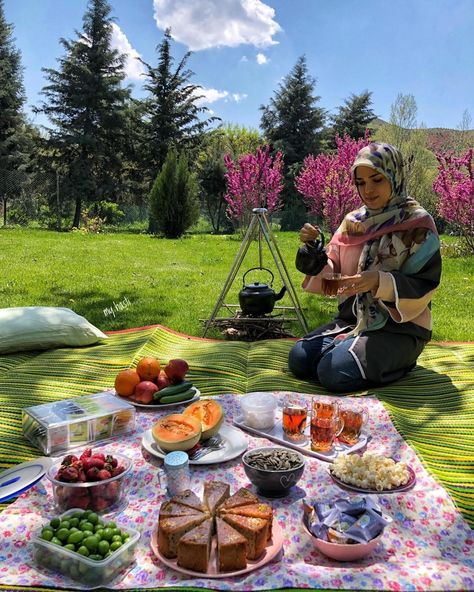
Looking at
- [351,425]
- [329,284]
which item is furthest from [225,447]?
[329,284]

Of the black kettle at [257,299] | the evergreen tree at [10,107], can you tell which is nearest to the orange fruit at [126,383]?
the black kettle at [257,299]

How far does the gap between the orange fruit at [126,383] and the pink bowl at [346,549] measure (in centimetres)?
167

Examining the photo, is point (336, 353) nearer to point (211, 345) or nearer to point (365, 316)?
point (365, 316)

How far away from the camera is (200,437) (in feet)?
8.19

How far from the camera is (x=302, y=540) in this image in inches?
74.2

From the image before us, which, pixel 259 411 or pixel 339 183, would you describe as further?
pixel 339 183

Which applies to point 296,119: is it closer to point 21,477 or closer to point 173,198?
point 173,198

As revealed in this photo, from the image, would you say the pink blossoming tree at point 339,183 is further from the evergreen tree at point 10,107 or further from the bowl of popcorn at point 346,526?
the evergreen tree at point 10,107

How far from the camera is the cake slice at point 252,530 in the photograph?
1689 mm

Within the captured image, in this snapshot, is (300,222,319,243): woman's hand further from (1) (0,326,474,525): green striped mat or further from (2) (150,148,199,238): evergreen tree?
(2) (150,148,199,238): evergreen tree

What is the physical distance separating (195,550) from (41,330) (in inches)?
124

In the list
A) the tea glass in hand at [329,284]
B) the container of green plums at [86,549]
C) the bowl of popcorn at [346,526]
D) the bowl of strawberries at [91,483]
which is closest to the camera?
the container of green plums at [86,549]

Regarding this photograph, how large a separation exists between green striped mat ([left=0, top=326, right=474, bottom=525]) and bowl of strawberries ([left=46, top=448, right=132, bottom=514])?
628mm

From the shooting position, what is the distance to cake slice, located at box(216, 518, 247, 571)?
1.64 m
